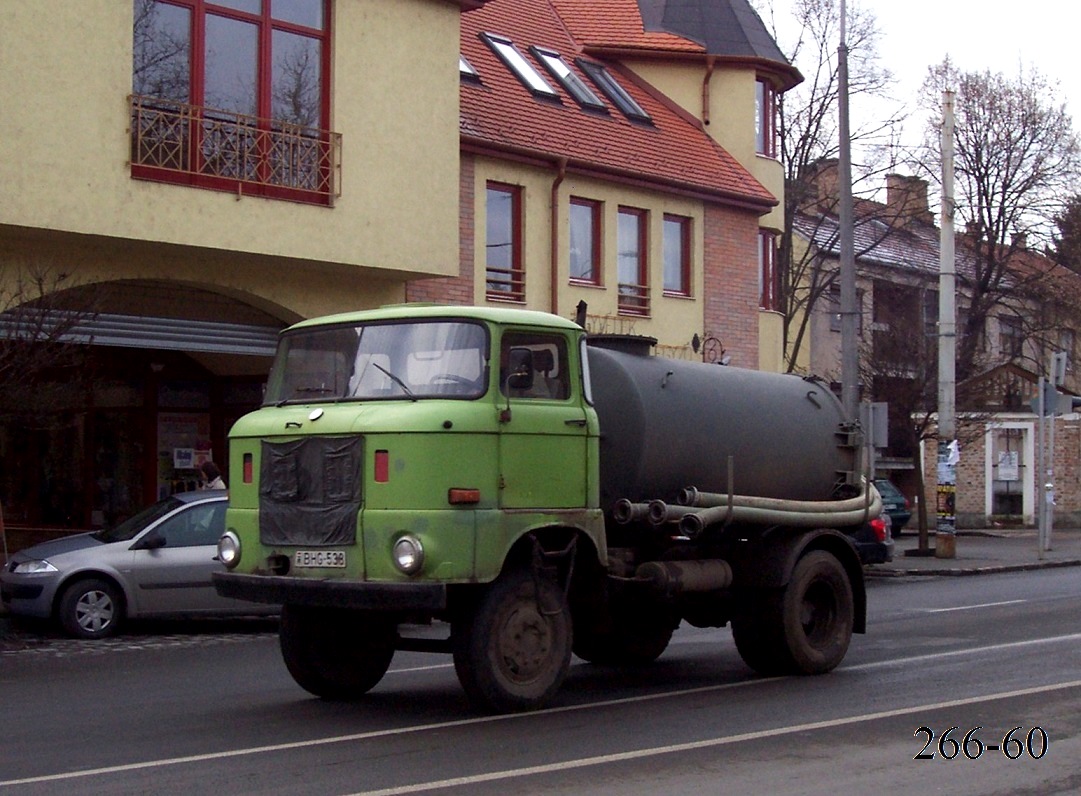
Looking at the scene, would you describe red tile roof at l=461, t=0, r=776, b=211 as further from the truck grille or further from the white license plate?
the white license plate

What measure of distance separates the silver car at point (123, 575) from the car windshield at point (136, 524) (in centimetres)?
2

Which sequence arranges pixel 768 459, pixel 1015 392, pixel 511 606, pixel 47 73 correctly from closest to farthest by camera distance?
pixel 511 606 < pixel 768 459 < pixel 47 73 < pixel 1015 392

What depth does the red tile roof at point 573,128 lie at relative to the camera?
24.7 meters

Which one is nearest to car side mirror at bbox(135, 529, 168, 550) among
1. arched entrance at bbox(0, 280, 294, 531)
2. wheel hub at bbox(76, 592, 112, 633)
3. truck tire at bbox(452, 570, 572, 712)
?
wheel hub at bbox(76, 592, 112, 633)

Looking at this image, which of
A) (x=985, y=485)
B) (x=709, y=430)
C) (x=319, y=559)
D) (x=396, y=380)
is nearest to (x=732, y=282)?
(x=985, y=485)

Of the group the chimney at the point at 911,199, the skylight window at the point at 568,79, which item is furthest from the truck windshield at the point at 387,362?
the chimney at the point at 911,199

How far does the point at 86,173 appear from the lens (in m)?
17.1

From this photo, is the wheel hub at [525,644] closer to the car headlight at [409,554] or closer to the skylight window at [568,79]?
the car headlight at [409,554]

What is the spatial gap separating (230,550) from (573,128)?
17.1m

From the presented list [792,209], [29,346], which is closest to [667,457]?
[29,346]

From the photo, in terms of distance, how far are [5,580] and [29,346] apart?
8.12 feet

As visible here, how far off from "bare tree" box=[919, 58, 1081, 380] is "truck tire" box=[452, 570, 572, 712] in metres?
33.5

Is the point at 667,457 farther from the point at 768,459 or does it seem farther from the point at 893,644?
the point at 893,644

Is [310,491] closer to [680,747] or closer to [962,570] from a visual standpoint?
[680,747]
